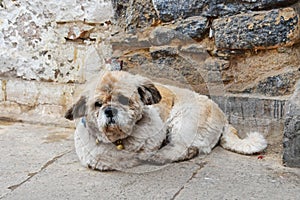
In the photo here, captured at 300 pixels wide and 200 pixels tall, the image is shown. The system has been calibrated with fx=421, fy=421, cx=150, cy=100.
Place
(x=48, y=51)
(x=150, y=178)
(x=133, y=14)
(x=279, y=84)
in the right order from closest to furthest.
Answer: (x=150, y=178)
(x=279, y=84)
(x=133, y=14)
(x=48, y=51)

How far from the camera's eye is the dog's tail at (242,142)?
213cm

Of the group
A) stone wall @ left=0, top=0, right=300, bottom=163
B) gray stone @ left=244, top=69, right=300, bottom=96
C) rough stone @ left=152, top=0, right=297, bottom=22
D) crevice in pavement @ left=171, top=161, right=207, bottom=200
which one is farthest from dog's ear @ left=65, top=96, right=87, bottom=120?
gray stone @ left=244, top=69, right=300, bottom=96

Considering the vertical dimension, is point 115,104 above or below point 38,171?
above

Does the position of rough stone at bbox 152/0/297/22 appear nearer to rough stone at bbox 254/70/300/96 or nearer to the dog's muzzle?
rough stone at bbox 254/70/300/96

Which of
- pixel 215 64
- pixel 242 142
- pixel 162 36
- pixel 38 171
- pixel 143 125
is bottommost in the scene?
pixel 38 171

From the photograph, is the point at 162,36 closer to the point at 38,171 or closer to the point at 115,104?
the point at 115,104

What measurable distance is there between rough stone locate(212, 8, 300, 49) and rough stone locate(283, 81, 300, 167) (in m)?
0.44

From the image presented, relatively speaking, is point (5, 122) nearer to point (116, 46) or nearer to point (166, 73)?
point (116, 46)

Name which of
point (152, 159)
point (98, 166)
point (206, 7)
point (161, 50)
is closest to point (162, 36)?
point (161, 50)

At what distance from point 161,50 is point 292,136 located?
938mm

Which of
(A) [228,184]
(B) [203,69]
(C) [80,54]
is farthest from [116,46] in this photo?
(A) [228,184]

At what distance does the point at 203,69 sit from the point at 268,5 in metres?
0.50

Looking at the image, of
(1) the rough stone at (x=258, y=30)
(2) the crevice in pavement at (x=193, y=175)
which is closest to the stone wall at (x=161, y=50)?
(1) the rough stone at (x=258, y=30)

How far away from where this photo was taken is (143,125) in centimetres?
195
